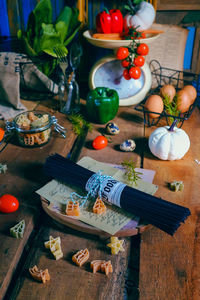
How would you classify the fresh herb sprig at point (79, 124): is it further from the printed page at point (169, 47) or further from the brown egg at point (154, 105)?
the printed page at point (169, 47)

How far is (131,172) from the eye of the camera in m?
1.07

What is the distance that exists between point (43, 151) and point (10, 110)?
0.40 m

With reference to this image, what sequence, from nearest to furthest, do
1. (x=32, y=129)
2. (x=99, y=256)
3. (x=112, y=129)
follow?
(x=99, y=256) < (x=32, y=129) < (x=112, y=129)

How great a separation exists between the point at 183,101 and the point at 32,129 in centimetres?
71

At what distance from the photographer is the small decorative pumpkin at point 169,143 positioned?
3.77 ft

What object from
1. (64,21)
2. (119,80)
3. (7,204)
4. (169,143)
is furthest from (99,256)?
(64,21)

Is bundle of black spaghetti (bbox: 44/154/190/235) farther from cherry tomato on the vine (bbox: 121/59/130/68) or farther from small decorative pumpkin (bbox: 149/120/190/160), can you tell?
cherry tomato on the vine (bbox: 121/59/130/68)

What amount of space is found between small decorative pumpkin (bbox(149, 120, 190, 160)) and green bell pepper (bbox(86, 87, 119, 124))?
0.33m

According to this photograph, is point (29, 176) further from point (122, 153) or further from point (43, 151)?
point (122, 153)

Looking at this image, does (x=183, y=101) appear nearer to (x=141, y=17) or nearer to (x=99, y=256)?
(x=141, y=17)

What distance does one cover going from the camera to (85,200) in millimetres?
950

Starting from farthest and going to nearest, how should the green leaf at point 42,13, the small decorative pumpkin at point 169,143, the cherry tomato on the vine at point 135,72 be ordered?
the green leaf at point 42,13
the cherry tomato on the vine at point 135,72
the small decorative pumpkin at point 169,143

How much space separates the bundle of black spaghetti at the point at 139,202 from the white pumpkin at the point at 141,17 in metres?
0.85

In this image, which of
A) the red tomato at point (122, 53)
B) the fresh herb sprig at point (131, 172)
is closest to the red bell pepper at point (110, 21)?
the red tomato at point (122, 53)
